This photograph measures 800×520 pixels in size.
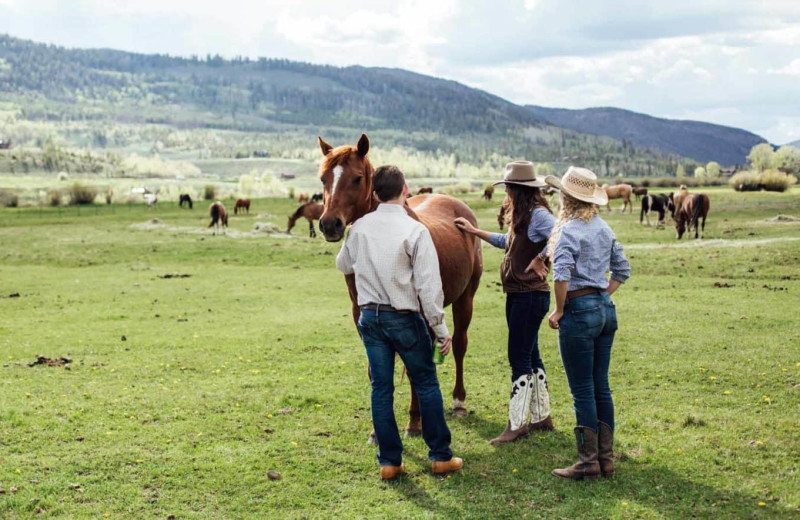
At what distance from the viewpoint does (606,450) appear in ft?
20.1

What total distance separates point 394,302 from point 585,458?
6.89 ft

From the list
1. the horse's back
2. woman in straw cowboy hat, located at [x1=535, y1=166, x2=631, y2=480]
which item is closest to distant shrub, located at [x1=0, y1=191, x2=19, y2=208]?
the horse's back

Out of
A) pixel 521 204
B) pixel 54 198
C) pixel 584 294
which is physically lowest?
pixel 54 198

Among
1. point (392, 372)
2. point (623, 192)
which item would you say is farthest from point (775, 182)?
point (392, 372)

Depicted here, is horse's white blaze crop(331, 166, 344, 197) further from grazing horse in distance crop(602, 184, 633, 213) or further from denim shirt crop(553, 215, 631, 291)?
grazing horse in distance crop(602, 184, 633, 213)

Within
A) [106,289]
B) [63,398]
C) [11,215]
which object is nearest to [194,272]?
[106,289]

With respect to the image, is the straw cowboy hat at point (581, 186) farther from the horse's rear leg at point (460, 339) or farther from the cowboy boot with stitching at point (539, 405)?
the horse's rear leg at point (460, 339)

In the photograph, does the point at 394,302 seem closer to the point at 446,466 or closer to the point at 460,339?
the point at 446,466

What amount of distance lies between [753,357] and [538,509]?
638 cm

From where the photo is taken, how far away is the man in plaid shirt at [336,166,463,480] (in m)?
5.94

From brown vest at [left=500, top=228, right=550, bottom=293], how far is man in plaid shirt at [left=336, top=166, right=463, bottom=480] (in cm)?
109

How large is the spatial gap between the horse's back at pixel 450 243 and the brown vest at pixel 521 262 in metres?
0.97

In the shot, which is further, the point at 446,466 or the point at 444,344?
the point at 446,466

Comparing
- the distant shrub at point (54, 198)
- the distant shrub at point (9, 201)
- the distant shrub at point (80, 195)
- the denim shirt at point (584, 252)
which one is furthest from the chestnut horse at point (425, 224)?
the distant shrub at point (80, 195)
